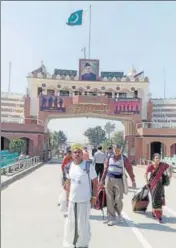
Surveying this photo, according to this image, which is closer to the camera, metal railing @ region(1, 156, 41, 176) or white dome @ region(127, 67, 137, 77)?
metal railing @ region(1, 156, 41, 176)

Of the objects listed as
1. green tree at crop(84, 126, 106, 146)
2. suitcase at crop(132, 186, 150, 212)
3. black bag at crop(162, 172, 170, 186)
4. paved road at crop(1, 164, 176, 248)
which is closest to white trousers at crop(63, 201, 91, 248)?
paved road at crop(1, 164, 176, 248)

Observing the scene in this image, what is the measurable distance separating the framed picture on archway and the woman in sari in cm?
3320

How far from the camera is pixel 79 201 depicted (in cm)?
552

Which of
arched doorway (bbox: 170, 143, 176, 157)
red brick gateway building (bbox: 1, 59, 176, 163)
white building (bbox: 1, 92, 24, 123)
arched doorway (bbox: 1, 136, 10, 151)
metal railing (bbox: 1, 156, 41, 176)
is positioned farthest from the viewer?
white building (bbox: 1, 92, 24, 123)

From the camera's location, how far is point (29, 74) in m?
40.6

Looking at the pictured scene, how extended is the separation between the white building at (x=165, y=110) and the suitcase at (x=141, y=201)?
33629 millimetres

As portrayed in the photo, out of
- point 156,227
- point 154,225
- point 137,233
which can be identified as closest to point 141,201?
point 154,225

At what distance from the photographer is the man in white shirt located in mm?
5430

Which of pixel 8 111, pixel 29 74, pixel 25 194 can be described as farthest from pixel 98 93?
pixel 25 194

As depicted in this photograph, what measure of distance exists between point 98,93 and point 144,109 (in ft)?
15.9

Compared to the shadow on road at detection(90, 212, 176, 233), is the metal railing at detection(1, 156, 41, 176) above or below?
above

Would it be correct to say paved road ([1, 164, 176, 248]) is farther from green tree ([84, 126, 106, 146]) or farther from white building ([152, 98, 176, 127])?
green tree ([84, 126, 106, 146])

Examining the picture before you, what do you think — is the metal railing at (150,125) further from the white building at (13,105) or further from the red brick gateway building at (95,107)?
the white building at (13,105)

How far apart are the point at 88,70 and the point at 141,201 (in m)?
33.1
